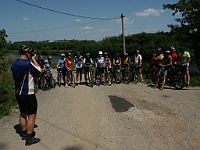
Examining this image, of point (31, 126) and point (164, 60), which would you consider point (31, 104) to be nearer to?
point (31, 126)

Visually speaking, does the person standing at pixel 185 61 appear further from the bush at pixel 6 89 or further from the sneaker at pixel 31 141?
the sneaker at pixel 31 141

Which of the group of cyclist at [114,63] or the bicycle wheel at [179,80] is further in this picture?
the bicycle wheel at [179,80]

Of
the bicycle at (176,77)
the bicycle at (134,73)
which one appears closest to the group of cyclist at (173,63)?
the bicycle at (176,77)

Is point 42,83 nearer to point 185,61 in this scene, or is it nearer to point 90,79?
point 90,79

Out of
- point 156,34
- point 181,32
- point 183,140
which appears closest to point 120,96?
point 183,140

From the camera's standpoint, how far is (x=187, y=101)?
8.23 metres

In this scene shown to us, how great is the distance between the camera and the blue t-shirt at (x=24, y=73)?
4668mm

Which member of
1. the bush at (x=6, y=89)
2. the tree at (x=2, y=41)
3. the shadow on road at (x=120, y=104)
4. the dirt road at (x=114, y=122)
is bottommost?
the dirt road at (x=114, y=122)

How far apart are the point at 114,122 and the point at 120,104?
1.92 meters

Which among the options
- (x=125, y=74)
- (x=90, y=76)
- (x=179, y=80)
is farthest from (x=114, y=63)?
(x=179, y=80)

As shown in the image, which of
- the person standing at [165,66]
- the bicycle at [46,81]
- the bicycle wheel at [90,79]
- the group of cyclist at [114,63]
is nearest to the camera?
the person standing at [165,66]

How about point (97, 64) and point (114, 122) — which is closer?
point (114, 122)

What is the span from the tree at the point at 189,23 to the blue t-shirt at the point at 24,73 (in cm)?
1354

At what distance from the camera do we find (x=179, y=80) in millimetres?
10859
